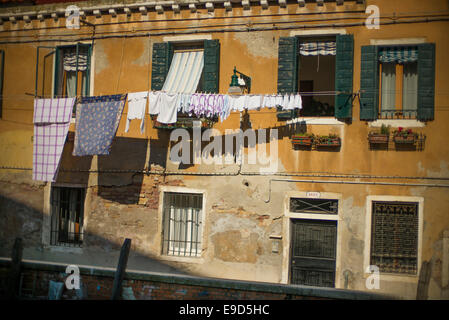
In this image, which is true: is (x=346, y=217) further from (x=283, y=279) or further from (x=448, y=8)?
(x=448, y=8)

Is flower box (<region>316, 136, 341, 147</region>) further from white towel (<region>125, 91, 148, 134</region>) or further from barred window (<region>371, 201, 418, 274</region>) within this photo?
white towel (<region>125, 91, 148, 134</region>)

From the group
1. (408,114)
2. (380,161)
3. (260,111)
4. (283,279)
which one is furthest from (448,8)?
(283,279)

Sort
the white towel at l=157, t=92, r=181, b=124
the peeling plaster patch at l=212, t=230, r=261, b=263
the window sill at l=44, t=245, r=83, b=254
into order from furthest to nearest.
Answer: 1. the window sill at l=44, t=245, r=83, b=254
2. the peeling plaster patch at l=212, t=230, r=261, b=263
3. the white towel at l=157, t=92, r=181, b=124

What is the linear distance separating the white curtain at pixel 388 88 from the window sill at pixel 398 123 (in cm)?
22

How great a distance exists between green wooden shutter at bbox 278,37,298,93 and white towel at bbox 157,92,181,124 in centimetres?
220

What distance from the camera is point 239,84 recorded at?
10.7m

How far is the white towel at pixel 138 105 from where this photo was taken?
10.8 m

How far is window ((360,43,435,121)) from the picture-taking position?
10.2 meters

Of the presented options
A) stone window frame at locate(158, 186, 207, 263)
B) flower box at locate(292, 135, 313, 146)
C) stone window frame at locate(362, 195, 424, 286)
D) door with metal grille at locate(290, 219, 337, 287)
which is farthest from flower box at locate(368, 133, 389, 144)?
stone window frame at locate(158, 186, 207, 263)

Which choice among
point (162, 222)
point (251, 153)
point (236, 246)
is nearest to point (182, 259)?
point (162, 222)

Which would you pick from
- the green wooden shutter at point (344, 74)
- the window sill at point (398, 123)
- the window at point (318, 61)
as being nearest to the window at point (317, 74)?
the window at point (318, 61)

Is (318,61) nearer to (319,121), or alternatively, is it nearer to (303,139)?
(319,121)

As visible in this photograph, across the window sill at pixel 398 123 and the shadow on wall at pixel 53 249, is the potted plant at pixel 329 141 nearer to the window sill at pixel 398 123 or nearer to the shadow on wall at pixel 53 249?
the window sill at pixel 398 123

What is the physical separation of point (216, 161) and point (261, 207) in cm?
142
